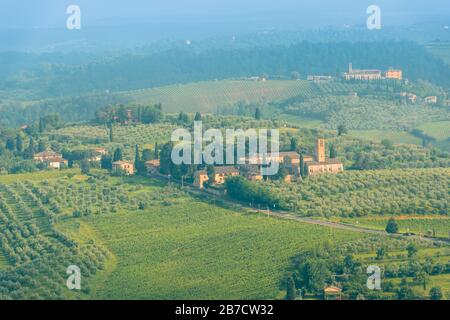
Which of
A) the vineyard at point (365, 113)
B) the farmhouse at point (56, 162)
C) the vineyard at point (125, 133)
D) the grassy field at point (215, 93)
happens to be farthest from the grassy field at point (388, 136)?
the grassy field at point (215, 93)

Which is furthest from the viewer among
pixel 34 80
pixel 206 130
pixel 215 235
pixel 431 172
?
pixel 34 80

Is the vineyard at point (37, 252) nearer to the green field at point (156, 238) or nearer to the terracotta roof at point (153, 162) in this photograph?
the green field at point (156, 238)

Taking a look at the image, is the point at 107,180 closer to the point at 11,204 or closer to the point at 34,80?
the point at 11,204

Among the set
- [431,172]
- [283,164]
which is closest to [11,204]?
[283,164]

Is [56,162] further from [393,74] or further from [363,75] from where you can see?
[393,74]

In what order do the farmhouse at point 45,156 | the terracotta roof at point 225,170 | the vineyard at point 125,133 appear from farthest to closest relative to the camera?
the vineyard at point 125,133, the farmhouse at point 45,156, the terracotta roof at point 225,170
